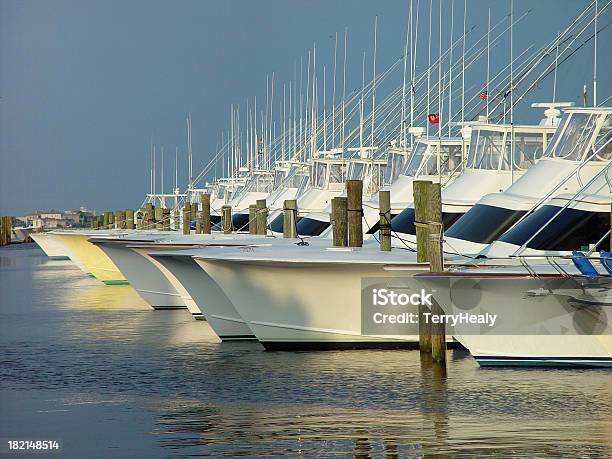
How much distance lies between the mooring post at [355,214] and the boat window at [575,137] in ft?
12.7

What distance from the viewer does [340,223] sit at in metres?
26.4

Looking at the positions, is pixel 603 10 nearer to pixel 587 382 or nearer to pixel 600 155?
pixel 600 155

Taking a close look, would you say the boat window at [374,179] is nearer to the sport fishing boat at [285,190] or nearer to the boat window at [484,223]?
the sport fishing boat at [285,190]

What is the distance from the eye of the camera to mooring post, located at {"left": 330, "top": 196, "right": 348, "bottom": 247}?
26172mm

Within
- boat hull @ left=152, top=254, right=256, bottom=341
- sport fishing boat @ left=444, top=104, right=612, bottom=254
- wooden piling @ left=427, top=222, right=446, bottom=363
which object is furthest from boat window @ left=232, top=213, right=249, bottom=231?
wooden piling @ left=427, top=222, right=446, bottom=363

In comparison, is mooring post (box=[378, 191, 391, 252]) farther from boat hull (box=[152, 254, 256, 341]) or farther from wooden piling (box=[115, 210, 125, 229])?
wooden piling (box=[115, 210, 125, 229])

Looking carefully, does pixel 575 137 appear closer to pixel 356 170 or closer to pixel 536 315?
pixel 536 315

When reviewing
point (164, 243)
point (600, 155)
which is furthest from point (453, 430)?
point (164, 243)

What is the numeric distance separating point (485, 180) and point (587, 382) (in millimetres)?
10206

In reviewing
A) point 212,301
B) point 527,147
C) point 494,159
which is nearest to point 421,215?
point 212,301

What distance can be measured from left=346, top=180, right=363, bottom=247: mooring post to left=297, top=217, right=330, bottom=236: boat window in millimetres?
9364

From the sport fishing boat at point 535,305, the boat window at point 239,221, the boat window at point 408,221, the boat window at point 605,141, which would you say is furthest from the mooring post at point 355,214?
the boat window at point 239,221

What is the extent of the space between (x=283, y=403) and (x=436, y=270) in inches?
147

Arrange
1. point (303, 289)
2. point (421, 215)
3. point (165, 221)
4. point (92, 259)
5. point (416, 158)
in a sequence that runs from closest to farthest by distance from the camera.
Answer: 1. point (421, 215)
2. point (303, 289)
3. point (416, 158)
4. point (165, 221)
5. point (92, 259)
